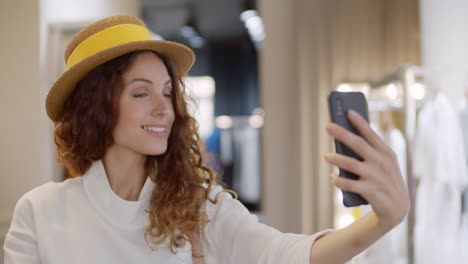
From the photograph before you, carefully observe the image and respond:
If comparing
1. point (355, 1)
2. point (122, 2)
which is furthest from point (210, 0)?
point (122, 2)

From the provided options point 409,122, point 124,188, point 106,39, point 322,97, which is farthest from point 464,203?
point 106,39

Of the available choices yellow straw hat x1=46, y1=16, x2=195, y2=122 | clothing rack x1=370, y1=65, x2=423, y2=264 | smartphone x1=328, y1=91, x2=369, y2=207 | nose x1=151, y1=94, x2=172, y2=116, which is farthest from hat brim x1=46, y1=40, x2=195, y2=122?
clothing rack x1=370, y1=65, x2=423, y2=264

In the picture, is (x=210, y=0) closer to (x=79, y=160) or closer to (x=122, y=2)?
(x=122, y=2)

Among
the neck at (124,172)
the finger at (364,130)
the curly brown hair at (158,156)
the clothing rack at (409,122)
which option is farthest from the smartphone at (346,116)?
the clothing rack at (409,122)

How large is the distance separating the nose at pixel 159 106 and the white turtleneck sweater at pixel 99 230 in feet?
0.63

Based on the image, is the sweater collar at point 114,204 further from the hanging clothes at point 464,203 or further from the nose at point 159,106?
the hanging clothes at point 464,203

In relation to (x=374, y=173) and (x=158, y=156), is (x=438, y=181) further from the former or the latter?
(x=374, y=173)

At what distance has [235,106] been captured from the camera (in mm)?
10578

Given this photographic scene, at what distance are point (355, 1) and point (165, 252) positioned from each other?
10.4ft

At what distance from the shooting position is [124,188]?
1246 mm

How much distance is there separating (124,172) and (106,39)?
0.97 ft

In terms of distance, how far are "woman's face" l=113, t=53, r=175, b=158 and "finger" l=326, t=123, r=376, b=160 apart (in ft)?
1.63

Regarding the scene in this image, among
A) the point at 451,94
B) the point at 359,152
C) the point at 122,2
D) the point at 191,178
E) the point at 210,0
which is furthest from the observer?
the point at 210,0

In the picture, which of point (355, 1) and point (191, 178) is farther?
point (355, 1)
